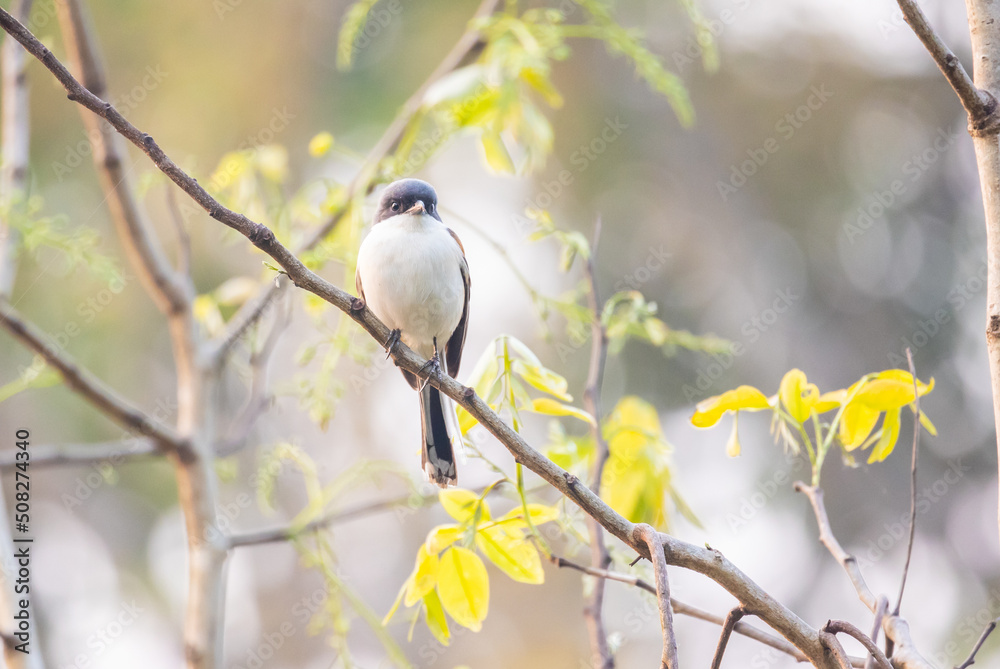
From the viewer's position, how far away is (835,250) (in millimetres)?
5641

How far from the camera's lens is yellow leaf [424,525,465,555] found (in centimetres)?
124

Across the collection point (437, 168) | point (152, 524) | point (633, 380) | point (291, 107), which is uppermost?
point (291, 107)

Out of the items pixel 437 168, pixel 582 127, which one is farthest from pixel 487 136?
pixel 582 127

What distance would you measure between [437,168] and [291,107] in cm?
133

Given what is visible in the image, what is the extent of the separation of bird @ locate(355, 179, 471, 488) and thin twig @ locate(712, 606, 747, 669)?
5.04 feet

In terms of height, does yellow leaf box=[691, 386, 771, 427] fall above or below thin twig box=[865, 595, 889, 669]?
above

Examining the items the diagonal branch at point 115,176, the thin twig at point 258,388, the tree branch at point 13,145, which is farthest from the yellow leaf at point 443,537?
the tree branch at point 13,145

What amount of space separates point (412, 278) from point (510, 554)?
4.84 feet

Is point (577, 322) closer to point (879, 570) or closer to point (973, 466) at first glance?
point (879, 570)

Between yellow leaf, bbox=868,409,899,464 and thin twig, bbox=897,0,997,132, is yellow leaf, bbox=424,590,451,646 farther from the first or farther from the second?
thin twig, bbox=897,0,997,132

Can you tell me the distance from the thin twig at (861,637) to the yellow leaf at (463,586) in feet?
1.71

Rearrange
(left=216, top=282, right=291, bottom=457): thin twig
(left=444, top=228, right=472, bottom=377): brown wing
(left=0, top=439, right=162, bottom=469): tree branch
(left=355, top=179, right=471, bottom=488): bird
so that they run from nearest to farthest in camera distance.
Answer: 1. (left=0, top=439, right=162, bottom=469): tree branch
2. (left=216, top=282, right=291, bottom=457): thin twig
3. (left=355, top=179, right=471, bottom=488): bird
4. (left=444, top=228, right=472, bottom=377): brown wing

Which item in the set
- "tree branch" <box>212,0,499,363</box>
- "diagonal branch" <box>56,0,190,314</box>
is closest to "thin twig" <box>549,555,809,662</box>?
"tree branch" <box>212,0,499,363</box>

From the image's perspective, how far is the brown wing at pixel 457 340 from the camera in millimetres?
2918
